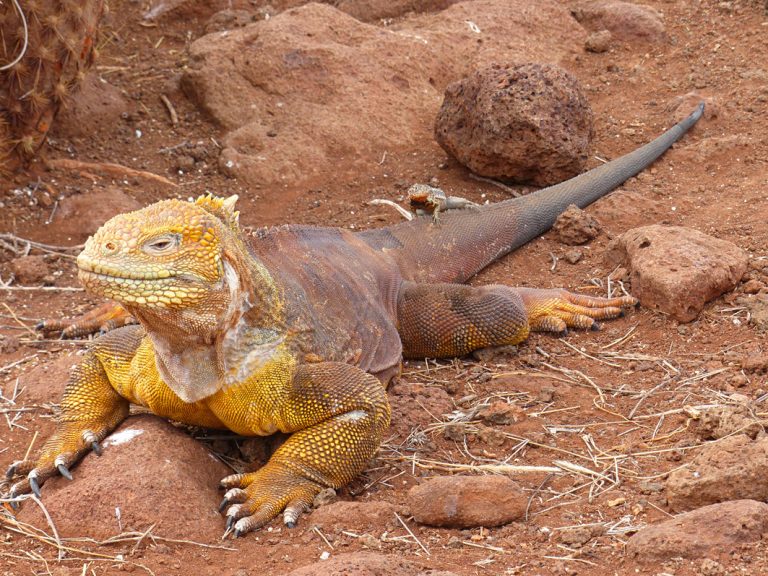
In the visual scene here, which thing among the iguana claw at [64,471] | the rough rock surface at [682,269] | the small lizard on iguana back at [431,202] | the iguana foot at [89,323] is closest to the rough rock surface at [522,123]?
the small lizard on iguana back at [431,202]

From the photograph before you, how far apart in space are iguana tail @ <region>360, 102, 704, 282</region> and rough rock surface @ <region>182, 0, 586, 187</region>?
6.90ft

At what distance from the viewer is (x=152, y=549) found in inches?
172

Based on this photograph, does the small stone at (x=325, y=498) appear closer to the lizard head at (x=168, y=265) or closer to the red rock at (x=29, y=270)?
the lizard head at (x=168, y=265)

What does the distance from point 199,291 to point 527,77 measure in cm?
473

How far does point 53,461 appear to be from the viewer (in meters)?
4.85

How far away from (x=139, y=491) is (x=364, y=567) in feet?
4.68

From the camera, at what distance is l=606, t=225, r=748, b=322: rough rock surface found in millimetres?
6426

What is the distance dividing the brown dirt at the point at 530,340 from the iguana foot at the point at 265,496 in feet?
0.24

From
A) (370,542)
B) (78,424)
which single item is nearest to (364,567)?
(370,542)

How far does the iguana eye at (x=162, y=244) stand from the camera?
4297 mm

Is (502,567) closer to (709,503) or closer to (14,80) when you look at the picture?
(709,503)

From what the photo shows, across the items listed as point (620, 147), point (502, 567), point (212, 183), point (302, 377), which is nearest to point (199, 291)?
point (302, 377)

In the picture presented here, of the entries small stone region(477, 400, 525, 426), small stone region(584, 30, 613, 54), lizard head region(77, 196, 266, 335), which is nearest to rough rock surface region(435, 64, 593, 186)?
small stone region(584, 30, 613, 54)

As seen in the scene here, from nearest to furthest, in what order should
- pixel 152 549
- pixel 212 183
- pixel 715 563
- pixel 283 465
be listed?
pixel 715 563
pixel 152 549
pixel 283 465
pixel 212 183
